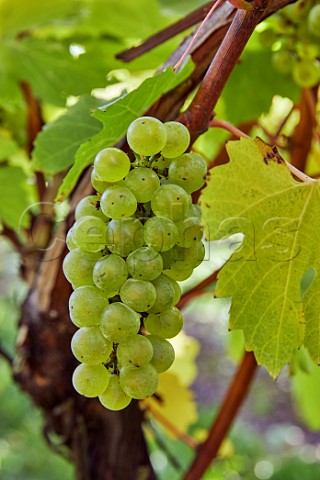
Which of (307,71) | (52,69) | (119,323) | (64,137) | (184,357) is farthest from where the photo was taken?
(184,357)

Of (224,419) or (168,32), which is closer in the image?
(168,32)

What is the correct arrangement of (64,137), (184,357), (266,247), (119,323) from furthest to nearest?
(184,357) → (64,137) → (266,247) → (119,323)

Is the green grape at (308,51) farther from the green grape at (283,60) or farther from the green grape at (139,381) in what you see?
the green grape at (139,381)

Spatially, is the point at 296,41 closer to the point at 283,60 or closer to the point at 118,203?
the point at 283,60

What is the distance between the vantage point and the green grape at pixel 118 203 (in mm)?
405

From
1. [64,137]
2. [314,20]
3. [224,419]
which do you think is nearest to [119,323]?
[64,137]

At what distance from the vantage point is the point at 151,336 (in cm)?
43

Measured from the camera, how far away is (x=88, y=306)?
41 cm

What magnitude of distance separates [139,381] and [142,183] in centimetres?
14

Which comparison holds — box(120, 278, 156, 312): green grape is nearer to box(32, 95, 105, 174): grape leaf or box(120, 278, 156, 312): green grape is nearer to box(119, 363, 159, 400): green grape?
box(119, 363, 159, 400): green grape

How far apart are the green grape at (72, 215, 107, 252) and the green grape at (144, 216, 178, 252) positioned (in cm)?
3

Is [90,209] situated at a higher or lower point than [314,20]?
lower

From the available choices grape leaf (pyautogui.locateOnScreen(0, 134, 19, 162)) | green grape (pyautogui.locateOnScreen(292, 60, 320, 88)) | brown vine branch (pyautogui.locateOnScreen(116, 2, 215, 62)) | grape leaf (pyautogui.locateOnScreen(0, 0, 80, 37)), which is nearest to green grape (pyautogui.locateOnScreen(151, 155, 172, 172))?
brown vine branch (pyautogui.locateOnScreen(116, 2, 215, 62))

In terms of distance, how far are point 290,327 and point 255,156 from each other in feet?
0.48
